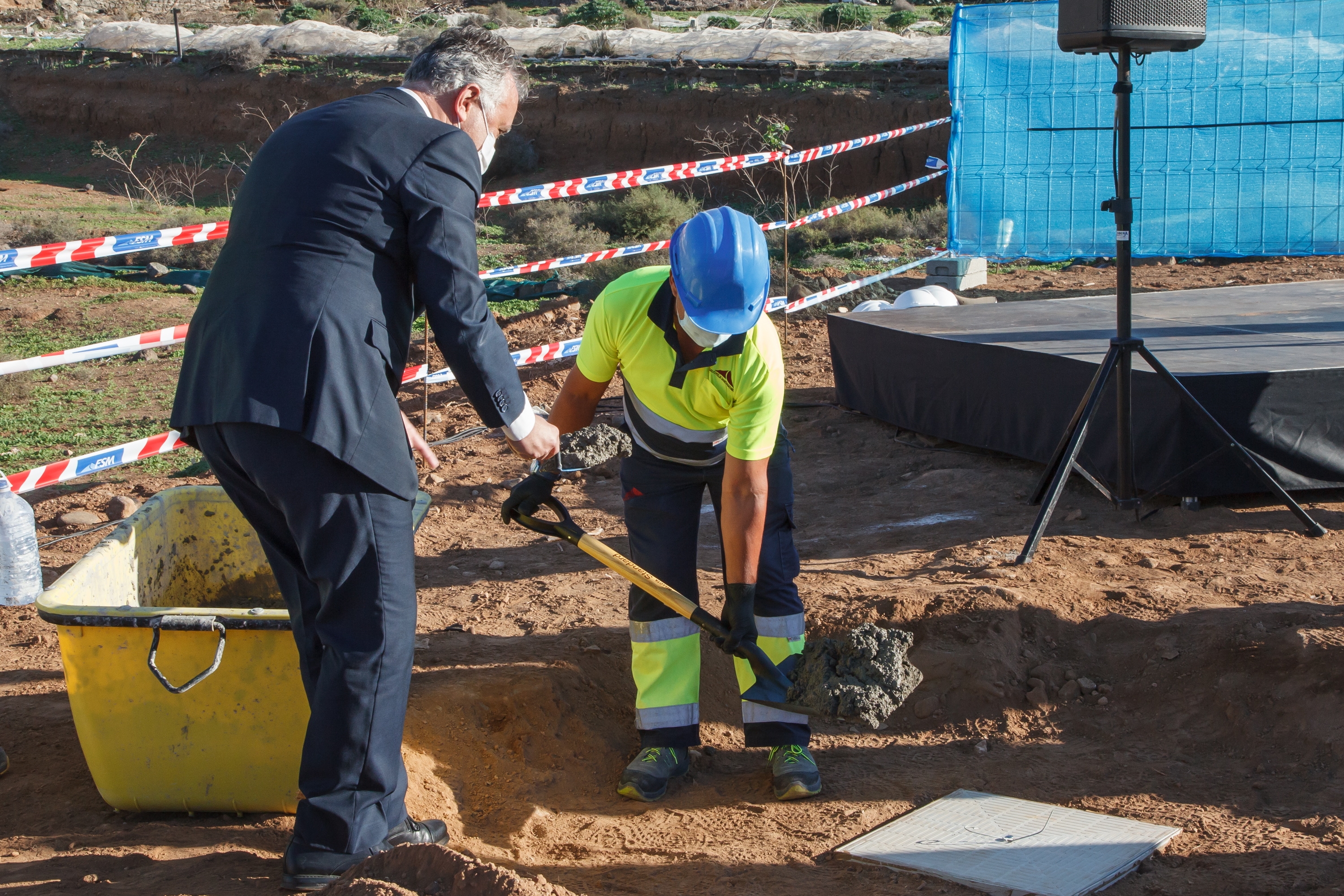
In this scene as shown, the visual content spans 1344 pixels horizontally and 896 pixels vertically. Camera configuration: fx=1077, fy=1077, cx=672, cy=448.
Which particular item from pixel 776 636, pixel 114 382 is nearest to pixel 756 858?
pixel 776 636

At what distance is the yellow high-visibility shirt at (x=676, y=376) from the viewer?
2.98m

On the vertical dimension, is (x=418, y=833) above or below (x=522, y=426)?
below

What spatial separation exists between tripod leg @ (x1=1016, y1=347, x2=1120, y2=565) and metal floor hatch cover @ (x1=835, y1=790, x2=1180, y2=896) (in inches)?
Answer: 66.0

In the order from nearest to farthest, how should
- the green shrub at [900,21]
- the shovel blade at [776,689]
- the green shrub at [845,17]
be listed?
the shovel blade at [776,689] < the green shrub at [900,21] < the green shrub at [845,17]

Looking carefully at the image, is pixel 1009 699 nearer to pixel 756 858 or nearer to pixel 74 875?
pixel 756 858

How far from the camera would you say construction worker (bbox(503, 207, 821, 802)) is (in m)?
2.93

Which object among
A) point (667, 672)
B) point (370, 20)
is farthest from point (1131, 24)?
point (370, 20)

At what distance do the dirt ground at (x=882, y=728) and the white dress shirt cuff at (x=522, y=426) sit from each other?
3.46ft

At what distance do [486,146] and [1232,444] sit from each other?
3628 millimetres

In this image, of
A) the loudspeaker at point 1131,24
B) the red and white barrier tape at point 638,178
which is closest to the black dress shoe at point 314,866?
the loudspeaker at point 1131,24

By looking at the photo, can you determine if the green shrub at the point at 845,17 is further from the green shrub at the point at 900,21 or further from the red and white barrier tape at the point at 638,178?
the red and white barrier tape at the point at 638,178

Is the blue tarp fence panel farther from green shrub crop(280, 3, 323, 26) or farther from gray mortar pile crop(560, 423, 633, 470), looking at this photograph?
green shrub crop(280, 3, 323, 26)

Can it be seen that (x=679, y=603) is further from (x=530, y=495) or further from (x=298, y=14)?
(x=298, y=14)

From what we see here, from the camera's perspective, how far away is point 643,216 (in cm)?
1670
